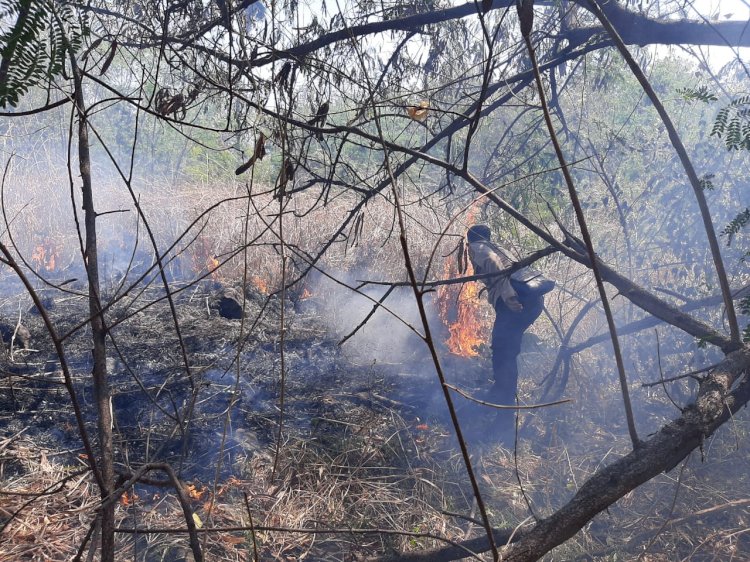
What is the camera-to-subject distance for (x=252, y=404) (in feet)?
14.4

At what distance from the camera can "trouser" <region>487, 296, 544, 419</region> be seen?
204 inches

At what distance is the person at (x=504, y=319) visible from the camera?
495 centimetres

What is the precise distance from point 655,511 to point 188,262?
6421 millimetres

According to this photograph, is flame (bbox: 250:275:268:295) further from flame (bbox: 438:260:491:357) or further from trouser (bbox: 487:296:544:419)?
trouser (bbox: 487:296:544:419)

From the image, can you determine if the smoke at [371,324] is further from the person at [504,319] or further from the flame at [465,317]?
the person at [504,319]

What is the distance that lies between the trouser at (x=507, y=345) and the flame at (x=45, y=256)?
604 centimetres

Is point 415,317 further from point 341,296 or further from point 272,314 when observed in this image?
point 272,314

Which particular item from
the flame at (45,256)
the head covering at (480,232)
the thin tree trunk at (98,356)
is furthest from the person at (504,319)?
the flame at (45,256)

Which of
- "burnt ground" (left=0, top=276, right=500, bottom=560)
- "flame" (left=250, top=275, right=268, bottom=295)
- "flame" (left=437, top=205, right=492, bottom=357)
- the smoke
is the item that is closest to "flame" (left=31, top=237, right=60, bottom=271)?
"burnt ground" (left=0, top=276, right=500, bottom=560)

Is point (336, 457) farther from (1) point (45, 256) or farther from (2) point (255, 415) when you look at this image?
(1) point (45, 256)

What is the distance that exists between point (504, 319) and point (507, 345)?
0.80ft

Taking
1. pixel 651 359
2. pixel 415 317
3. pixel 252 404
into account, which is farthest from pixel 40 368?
pixel 651 359

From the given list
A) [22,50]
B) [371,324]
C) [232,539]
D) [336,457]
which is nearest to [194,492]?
[232,539]

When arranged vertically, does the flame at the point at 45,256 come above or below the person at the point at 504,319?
above
